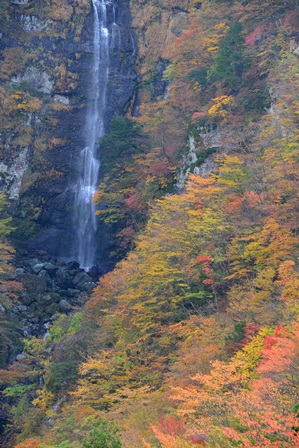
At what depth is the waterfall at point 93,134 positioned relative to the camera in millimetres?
33781

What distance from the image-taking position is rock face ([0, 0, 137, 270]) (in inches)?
→ 1375

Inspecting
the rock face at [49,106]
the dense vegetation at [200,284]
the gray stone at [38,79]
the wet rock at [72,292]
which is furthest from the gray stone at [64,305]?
the gray stone at [38,79]

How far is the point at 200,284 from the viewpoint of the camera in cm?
1636

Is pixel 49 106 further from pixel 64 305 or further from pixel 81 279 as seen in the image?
pixel 64 305

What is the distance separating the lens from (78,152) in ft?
118

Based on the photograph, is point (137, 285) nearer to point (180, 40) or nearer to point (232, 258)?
point (232, 258)

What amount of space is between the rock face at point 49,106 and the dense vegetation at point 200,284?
5.41 m

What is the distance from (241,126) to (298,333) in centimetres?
1636

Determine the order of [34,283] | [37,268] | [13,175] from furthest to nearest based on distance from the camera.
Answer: [13,175], [37,268], [34,283]

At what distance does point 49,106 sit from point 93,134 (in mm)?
4374

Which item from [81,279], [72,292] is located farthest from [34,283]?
[81,279]

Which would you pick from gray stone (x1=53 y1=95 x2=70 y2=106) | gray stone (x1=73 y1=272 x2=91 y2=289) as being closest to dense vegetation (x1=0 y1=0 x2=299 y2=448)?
gray stone (x1=73 y1=272 x2=91 y2=289)

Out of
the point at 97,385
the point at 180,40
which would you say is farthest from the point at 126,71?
the point at 97,385

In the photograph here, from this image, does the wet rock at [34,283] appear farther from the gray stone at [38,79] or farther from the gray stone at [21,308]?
the gray stone at [38,79]
